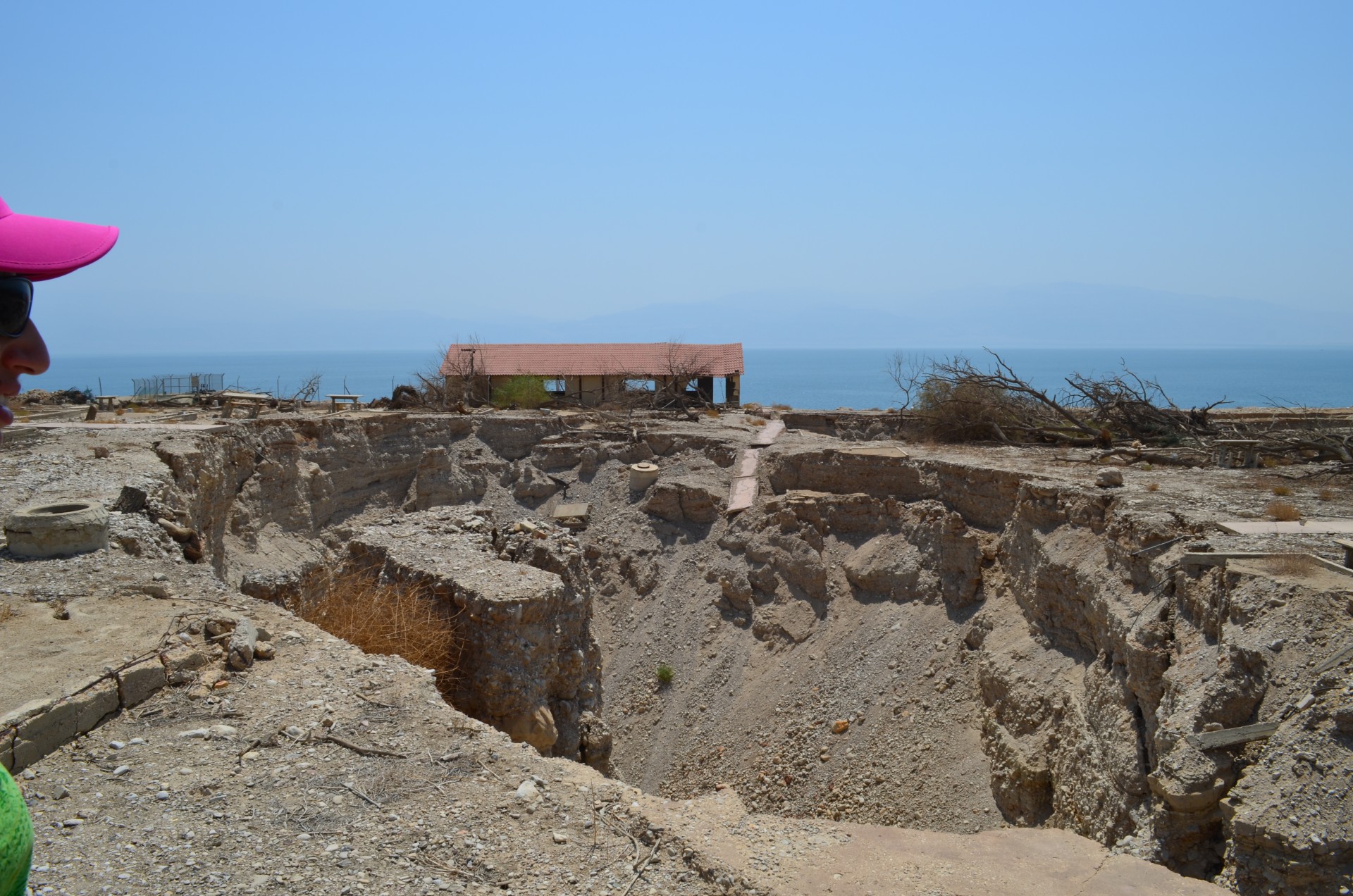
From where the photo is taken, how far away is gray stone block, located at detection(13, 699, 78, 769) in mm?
5266

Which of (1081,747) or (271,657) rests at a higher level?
(271,657)

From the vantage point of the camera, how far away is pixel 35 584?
7848 millimetres

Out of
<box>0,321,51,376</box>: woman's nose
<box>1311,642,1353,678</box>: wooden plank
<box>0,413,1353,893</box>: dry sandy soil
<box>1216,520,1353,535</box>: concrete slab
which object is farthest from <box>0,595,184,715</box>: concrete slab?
<box>1216,520,1353,535</box>: concrete slab

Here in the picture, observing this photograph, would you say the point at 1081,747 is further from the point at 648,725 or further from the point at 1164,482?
the point at 648,725

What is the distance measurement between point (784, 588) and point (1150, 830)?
8619 millimetres

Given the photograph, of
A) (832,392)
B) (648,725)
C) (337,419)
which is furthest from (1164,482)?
(832,392)

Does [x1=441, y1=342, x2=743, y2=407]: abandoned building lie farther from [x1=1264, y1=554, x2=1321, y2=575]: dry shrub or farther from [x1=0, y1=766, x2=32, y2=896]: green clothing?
[x1=0, y1=766, x2=32, y2=896]: green clothing

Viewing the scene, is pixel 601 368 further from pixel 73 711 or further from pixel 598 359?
pixel 73 711

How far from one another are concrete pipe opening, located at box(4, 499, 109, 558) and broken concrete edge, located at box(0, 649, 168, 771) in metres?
2.96

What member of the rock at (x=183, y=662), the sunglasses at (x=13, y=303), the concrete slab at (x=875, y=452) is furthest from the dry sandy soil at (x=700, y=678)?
the sunglasses at (x=13, y=303)

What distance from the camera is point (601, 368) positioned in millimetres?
29094

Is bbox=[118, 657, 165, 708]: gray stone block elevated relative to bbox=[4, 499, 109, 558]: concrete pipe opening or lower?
lower

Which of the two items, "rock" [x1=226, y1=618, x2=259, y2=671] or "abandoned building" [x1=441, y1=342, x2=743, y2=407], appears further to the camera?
"abandoned building" [x1=441, y1=342, x2=743, y2=407]

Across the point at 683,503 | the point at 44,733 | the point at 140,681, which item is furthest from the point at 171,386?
the point at 44,733
